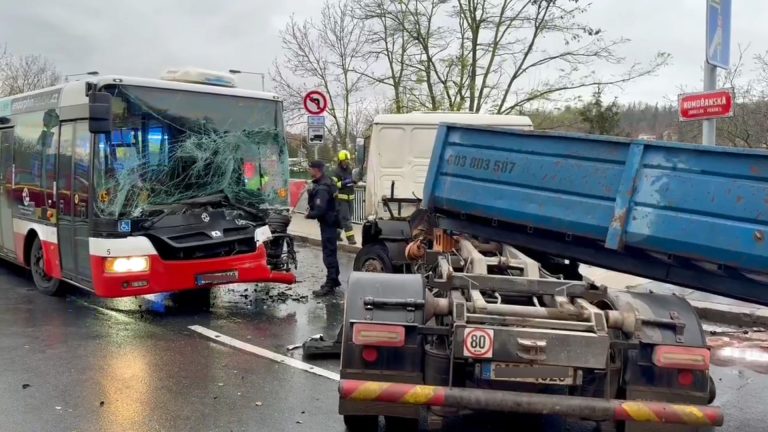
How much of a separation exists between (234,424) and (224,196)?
145 inches

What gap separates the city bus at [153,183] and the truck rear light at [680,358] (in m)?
5.12

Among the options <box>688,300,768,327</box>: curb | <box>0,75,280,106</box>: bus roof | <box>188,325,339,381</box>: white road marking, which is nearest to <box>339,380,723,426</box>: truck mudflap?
<box>188,325,339,381</box>: white road marking

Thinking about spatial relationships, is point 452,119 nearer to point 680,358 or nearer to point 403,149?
point 403,149

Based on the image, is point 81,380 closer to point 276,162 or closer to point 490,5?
point 276,162

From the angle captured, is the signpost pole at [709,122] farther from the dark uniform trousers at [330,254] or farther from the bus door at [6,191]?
the bus door at [6,191]

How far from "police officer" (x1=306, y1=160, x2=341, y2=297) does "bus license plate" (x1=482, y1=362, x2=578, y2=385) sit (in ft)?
18.0

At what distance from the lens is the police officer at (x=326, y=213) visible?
29.3ft

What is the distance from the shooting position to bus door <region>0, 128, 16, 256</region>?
9273mm

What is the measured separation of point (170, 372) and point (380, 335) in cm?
265

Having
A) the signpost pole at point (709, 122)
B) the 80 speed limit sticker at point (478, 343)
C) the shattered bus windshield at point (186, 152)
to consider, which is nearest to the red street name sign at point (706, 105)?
the signpost pole at point (709, 122)

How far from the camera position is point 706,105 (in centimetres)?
790

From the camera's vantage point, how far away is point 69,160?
24.4 feet

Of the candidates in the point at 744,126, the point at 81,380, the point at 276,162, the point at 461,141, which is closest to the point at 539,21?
the point at 744,126

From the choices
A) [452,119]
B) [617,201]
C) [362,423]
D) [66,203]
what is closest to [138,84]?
[66,203]
